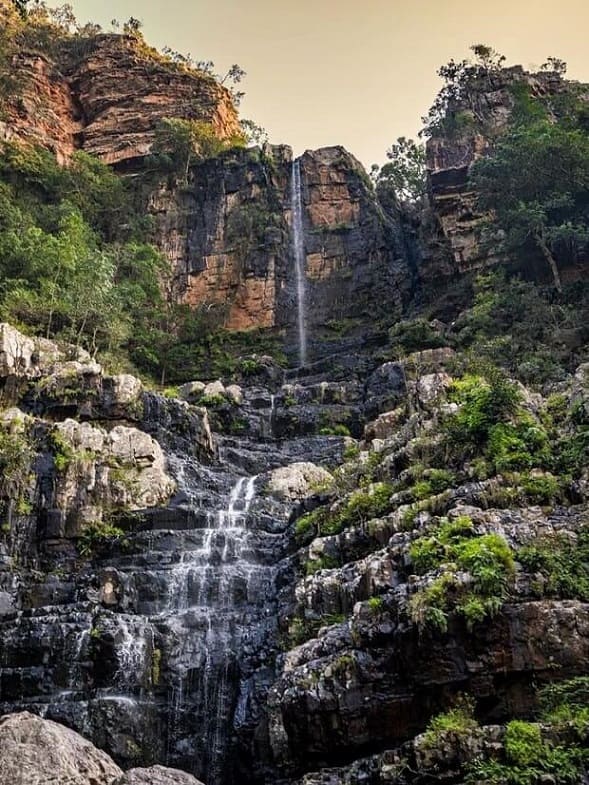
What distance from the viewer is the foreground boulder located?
22.3 ft

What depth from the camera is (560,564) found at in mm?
9773

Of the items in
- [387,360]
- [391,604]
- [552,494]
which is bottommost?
[391,604]

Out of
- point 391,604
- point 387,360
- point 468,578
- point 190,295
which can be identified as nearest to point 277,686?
point 391,604

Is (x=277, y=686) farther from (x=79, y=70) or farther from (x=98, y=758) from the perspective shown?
(x=79, y=70)

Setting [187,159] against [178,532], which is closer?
[178,532]

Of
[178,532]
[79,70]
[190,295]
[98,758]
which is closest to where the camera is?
[98,758]

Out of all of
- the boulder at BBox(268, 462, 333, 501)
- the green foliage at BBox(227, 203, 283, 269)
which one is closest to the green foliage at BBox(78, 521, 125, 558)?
the boulder at BBox(268, 462, 333, 501)

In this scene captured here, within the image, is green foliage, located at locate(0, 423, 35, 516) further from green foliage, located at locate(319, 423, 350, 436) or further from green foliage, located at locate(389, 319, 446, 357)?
green foliage, located at locate(389, 319, 446, 357)

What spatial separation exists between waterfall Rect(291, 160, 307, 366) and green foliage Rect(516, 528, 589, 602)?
2433 centimetres

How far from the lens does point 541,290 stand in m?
27.9

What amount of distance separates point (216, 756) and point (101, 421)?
12.3 meters

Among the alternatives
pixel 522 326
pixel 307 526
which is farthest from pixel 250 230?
pixel 307 526

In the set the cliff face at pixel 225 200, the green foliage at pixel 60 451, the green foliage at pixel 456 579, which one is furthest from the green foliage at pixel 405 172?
the green foliage at pixel 456 579

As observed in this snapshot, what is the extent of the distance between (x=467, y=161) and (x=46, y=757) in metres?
35.1
